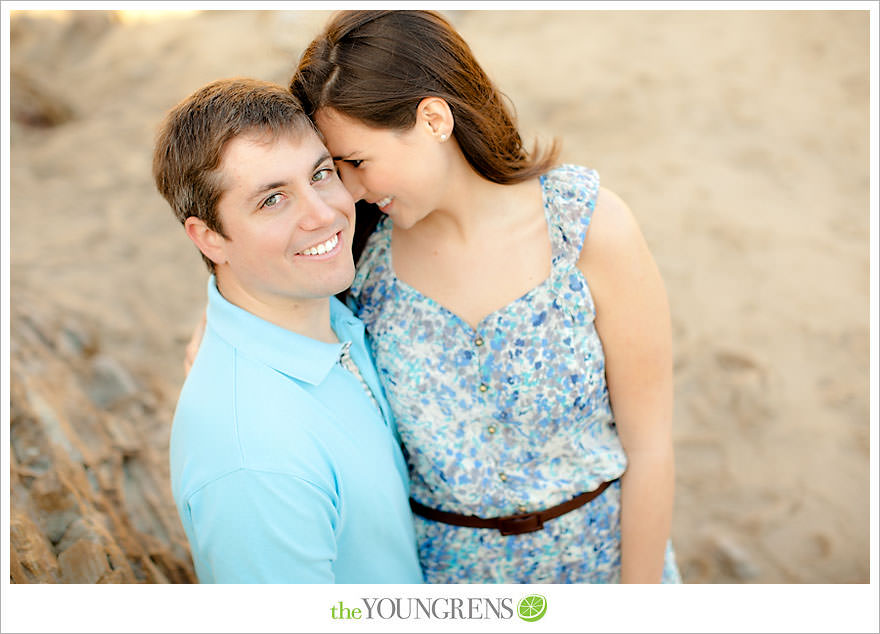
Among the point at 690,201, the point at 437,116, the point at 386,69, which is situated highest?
the point at 386,69

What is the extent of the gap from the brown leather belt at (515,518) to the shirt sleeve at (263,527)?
50cm

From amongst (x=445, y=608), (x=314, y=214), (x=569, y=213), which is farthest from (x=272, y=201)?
(x=445, y=608)

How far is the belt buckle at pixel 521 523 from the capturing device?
2127 mm

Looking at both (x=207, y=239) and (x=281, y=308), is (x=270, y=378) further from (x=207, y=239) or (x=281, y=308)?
(x=207, y=239)

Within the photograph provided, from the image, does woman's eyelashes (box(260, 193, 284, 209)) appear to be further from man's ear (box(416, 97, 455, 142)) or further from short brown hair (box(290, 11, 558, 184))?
man's ear (box(416, 97, 455, 142))

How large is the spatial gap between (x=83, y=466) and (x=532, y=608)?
1.87 meters

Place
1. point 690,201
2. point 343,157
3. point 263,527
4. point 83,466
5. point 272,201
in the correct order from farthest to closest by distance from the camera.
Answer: point 690,201
point 83,466
point 343,157
point 272,201
point 263,527

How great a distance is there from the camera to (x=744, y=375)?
4.29 meters

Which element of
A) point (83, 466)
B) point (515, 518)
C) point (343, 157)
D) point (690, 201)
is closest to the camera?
point (343, 157)

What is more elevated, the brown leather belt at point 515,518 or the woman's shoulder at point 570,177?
the woman's shoulder at point 570,177

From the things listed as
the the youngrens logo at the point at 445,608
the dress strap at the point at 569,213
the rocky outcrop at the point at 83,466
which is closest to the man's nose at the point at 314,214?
the dress strap at the point at 569,213

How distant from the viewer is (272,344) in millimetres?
1877

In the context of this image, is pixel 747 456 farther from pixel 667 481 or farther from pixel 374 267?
pixel 374 267

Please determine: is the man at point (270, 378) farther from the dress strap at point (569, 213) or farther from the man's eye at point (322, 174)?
the dress strap at point (569, 213)
